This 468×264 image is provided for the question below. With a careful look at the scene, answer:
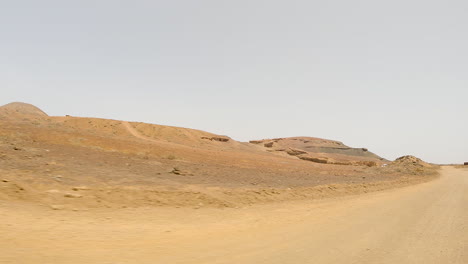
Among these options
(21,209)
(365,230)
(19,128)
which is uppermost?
(19,128)

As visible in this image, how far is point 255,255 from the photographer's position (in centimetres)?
503

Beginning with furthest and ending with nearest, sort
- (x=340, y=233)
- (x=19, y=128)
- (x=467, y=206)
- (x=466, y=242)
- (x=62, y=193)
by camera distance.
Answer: (x=19, y=128) < (x=467, y=206) < (x=62, y=193) < (x=340, y=233) < (x=466, y=242)

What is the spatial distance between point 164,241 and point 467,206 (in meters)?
12.9

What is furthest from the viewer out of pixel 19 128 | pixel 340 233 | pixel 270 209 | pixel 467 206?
pixel 19 128

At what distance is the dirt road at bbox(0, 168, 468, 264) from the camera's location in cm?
477

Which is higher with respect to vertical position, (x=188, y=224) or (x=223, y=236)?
(x=223, y=236)

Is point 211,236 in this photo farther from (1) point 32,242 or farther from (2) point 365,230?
(2) point 365,230

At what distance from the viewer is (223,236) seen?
6.36 meters

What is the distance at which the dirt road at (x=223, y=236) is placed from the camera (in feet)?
15.7

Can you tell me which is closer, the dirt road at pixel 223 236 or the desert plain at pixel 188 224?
the dirt road at pixel 223 236

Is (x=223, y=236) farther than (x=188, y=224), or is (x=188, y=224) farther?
(x=188, y=224)

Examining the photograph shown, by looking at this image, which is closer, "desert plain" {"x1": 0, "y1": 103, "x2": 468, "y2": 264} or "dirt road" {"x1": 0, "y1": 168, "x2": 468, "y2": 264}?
"dirt road" {"x1": 0, "y1": 168, "x2": 468, "y2": 264}

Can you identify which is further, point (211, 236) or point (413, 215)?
point (413, 215)

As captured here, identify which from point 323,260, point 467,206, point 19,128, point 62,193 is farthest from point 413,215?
point 19,128
